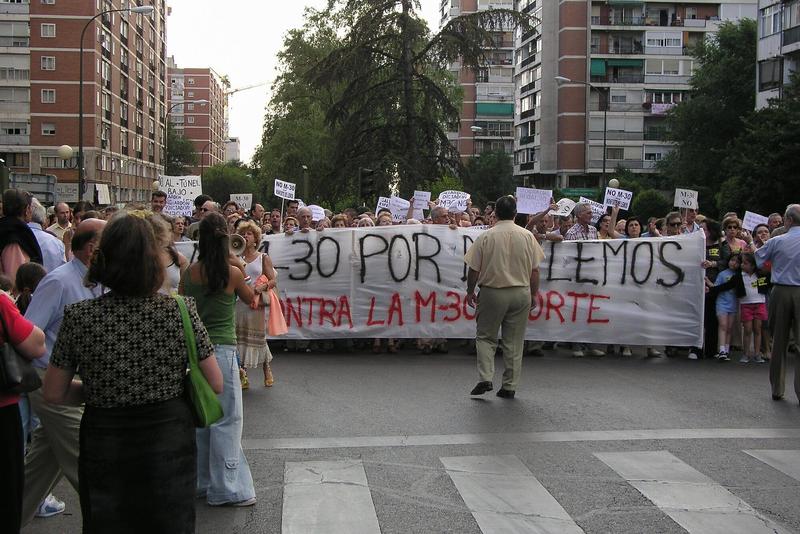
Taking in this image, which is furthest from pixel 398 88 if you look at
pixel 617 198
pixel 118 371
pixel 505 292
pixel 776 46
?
pixel 776 46

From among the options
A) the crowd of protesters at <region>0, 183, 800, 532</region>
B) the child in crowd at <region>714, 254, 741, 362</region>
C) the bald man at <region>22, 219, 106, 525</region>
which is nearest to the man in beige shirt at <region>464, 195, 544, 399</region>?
the crowd of protesters at <region>0, 183, 800, 532</region>

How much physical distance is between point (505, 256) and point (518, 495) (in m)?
3.64

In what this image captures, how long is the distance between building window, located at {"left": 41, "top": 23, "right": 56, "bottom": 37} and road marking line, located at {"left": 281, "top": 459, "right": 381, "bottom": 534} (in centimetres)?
6973

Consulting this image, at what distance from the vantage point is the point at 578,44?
8125 cm

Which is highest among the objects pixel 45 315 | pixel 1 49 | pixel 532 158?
pixel 1 49

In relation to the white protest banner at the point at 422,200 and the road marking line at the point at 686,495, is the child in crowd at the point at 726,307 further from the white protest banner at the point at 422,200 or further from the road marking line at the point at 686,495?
the road marking line at the point at 686,495

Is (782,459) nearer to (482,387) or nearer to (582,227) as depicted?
(482,387)

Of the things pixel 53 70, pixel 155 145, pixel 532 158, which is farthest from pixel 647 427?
pixel 155 145

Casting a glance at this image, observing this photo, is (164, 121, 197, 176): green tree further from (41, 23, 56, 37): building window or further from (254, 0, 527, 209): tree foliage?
(254, 0, 527, 209): tree foliage

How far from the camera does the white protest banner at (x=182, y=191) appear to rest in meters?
17.2

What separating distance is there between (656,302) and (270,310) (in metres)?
5.33

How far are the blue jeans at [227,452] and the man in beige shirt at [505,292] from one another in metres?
3.72

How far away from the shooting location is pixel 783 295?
9070 mm

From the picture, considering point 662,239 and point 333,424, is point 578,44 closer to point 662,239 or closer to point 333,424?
point 662,239
